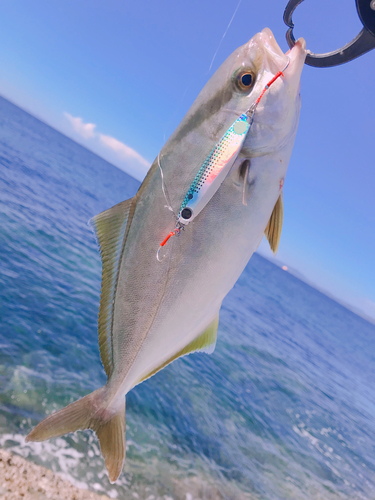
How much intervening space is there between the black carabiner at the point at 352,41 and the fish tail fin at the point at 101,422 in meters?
2.69

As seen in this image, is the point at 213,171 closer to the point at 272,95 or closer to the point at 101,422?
the point at 272,95

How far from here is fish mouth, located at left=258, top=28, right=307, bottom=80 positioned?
195cm

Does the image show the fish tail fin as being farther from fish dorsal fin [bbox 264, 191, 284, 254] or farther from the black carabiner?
the black carabiner

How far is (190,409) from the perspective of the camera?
866 centimetres

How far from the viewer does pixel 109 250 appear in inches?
89.3

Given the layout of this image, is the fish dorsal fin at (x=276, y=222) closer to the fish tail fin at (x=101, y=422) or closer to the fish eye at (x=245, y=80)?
the fish eye at (x=245, y=80)

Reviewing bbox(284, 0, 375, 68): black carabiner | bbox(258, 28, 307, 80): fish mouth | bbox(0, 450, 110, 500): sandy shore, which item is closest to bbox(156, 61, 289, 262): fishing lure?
bbox(258, 28, 307, 80): fish mouth

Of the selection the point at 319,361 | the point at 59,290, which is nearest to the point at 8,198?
the point at 59,290

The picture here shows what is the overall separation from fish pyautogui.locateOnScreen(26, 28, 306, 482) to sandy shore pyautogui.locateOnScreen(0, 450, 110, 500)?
274cm

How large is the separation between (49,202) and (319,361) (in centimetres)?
2163

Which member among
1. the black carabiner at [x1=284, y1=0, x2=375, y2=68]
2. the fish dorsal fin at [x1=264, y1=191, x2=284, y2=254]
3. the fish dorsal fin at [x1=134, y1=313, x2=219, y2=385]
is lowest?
the fish dorsal fin at [x1=134, y1=313, x2=219, y2=385]

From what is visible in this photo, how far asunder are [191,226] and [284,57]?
1123 mm

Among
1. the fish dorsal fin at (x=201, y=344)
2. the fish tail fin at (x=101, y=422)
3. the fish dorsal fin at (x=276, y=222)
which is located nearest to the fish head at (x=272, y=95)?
the fish dorsal fin at (x=276, y=222)

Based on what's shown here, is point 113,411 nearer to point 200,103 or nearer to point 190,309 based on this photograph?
point 190,309
